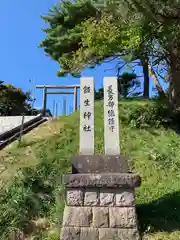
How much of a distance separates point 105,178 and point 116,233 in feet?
2.53

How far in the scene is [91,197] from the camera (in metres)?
4.51

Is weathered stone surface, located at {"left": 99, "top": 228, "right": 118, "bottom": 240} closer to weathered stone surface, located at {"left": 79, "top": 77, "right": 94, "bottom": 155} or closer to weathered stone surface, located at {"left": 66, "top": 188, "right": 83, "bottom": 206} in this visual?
weathered stone surface, located at {"left": 66, "top": 188, "right": 83, "bottom": 206}

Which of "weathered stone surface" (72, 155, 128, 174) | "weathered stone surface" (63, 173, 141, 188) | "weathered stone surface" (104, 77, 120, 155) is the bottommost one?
"weathered stone surface" (63, 173, 141, 188)

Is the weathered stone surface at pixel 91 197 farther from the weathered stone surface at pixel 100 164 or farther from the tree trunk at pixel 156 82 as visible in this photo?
the tree trunk at pixel 156 82

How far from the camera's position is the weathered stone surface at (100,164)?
477cm

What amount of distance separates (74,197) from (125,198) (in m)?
0.74

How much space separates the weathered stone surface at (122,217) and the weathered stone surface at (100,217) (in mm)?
57

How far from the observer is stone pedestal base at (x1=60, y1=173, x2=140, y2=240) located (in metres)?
4.36

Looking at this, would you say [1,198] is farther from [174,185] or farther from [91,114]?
[174,185]

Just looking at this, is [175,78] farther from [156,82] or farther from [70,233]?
[70,233]

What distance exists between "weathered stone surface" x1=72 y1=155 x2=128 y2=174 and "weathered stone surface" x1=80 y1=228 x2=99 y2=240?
842mm

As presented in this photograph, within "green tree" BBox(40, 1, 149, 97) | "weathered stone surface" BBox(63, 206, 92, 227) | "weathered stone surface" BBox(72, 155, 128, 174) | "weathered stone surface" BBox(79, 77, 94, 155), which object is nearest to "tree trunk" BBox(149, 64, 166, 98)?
"green tree" BBox(40, 1, 149, 97)

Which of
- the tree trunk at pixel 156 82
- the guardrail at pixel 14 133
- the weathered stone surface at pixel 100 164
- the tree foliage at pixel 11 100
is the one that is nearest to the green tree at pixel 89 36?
the tree trunk at pixel 156 82

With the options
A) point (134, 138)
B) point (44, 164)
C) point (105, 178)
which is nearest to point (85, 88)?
point (105, 178)
